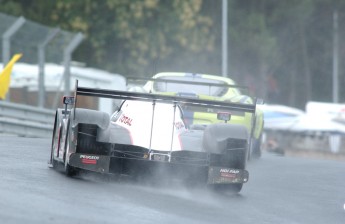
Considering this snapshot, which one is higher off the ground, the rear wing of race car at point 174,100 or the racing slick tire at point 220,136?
the rear wing of race car at point 174,100

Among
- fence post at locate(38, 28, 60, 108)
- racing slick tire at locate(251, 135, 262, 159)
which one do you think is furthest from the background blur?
racing slick tire at locate(251, 135, 262, 159)

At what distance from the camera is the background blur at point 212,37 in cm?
5644

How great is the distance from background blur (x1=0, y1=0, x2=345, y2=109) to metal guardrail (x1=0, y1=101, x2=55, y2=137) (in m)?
26.9

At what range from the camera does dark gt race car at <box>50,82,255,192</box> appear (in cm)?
1178

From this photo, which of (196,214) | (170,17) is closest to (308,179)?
(196,214)

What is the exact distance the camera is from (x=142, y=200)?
10844 millimetres

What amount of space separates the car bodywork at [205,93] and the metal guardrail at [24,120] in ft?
10.5

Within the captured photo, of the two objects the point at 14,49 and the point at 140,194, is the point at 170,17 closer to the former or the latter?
the point at 14,49

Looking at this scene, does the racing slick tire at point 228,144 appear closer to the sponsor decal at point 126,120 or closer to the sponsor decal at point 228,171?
the sponsor decal at point 228,171

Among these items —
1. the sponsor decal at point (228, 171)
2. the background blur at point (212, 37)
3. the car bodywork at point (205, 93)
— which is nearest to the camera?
the sponsor decal at point (228, 171)

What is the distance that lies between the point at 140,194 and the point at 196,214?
1.05 metres

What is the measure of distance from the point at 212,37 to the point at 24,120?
3748 cm

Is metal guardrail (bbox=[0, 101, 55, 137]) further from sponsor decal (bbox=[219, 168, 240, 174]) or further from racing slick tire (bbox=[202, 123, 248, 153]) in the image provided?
sponsor decal (bbox=[219, 168, 240, 174])

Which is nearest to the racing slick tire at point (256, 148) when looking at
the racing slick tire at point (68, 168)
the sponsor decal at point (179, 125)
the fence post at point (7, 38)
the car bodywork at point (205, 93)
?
the car bodywork at point (205, 93)
